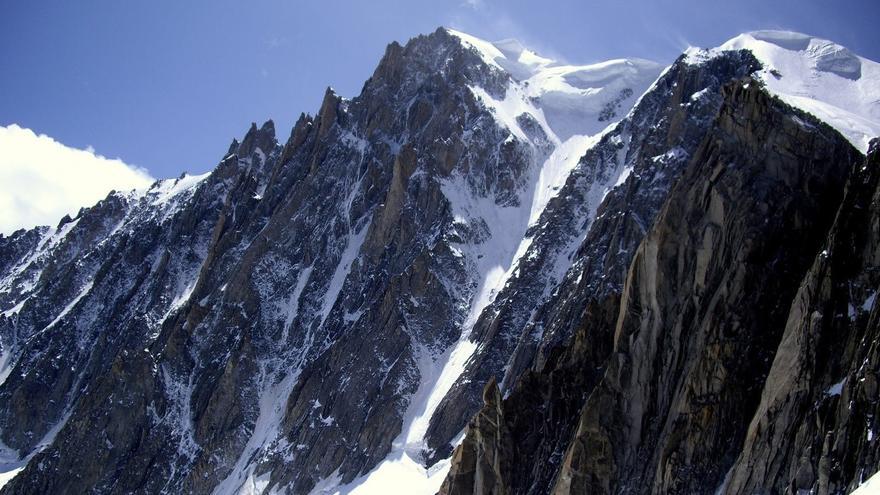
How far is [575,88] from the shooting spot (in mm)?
142125

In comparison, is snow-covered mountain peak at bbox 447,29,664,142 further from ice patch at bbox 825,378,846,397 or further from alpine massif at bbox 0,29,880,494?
ice patch at bbox 825,378,846,397

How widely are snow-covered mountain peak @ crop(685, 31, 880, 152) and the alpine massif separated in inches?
15.6

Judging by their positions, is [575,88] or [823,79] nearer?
[823,79]

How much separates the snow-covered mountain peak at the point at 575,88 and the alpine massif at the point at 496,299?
0.68 meters

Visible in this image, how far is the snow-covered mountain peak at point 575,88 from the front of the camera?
13100 cm

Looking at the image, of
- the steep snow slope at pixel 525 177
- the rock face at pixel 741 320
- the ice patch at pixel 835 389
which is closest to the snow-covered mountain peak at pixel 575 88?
the steep snow slope at pixel 525 177

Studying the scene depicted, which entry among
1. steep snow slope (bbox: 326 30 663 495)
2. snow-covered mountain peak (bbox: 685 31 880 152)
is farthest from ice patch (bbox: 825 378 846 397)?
steep snow slope (bbox: 326 30 663 495)

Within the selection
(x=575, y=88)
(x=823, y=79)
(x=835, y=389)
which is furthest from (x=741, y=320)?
(x=575, y=88)

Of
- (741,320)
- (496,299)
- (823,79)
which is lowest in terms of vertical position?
(741,320)

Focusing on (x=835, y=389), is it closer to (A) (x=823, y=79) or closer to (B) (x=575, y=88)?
(A) (x=823, y=79)

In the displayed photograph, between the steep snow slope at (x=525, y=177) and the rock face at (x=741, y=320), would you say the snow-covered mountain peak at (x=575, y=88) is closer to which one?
the steep snow slope at (x=525, y=177)

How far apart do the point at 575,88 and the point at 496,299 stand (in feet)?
188

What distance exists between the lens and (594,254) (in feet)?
279

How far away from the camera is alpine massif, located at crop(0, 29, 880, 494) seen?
39656 mm
